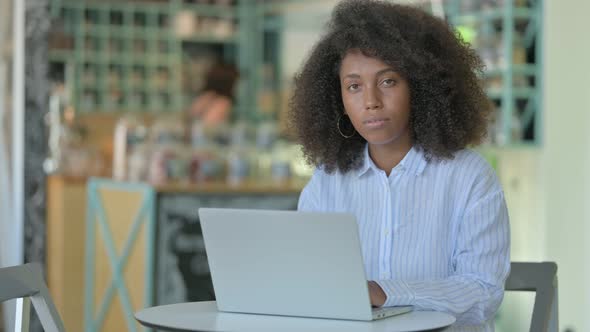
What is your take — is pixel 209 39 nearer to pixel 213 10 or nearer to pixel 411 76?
pixel 213 10

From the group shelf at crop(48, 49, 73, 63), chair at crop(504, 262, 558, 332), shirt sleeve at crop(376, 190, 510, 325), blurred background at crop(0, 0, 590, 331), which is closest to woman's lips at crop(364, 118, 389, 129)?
shirt sleeve at crop(376, 190, 510, 325)

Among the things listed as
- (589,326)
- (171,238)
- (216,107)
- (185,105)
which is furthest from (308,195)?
(185,105)

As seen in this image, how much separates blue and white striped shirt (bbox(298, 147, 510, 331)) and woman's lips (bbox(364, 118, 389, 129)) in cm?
13

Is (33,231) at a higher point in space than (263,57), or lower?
lower

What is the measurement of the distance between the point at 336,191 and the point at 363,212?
0.09 meters

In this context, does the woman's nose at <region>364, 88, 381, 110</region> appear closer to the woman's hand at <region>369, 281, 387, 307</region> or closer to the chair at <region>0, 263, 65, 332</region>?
the woman's hand at <region>369, 281, 387, 307</region>

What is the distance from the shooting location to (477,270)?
211cm

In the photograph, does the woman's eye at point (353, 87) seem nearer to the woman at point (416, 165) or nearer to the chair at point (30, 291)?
the woman at point (416, 165)

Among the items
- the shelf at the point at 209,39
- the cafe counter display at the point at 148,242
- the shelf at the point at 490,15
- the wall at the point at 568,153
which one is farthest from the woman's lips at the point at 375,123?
the shelf at the point at 209,39

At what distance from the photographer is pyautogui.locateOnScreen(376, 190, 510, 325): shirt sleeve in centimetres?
204

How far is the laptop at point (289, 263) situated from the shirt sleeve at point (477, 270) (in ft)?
0.27

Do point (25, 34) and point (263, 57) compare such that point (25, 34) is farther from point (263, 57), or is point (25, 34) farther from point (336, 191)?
point (263, 57)

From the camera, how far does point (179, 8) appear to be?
32.2ft

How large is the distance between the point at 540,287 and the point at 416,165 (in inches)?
17.9
